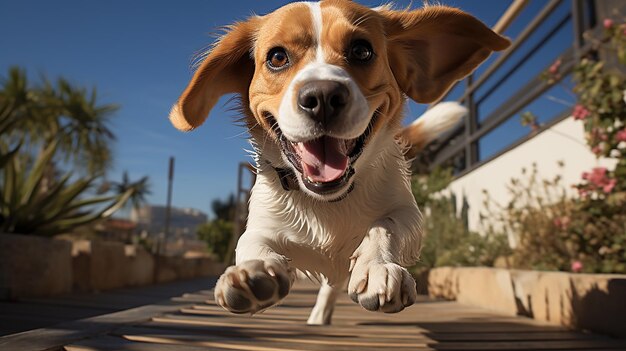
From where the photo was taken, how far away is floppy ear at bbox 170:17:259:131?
219 cm

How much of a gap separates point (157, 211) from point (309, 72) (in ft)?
371

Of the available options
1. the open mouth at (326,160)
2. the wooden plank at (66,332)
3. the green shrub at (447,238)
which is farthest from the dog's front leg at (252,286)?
the green shrub at (447,238)

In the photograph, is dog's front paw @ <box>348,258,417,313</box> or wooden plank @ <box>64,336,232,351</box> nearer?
dog's front paw @ <box>348,258,417,313</box>

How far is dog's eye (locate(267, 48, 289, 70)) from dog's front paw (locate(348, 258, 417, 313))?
77 cm

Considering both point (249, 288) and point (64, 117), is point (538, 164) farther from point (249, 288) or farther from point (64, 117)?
point (64, 117)

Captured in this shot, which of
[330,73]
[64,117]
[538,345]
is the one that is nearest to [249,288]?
[330,73]

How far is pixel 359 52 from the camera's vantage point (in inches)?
76.6

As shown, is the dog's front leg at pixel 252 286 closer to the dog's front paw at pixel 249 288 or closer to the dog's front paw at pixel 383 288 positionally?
the dog's front paw at pixel 249 288

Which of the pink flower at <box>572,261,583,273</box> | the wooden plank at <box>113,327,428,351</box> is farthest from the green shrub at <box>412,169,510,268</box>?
the wooden plank at <box>113,327,428,351</box>

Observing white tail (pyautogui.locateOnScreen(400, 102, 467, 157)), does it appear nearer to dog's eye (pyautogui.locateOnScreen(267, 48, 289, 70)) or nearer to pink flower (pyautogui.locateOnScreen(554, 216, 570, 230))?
pink flower (pyautogui.locateOnScreen(554, 216, 570, 230))

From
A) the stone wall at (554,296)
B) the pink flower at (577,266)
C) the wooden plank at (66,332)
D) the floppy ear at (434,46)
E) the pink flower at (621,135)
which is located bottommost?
the wooden plank at (66,332)

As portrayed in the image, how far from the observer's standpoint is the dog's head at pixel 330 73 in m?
1.73

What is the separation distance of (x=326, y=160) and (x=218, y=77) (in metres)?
0.70

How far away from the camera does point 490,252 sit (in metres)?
5.08
